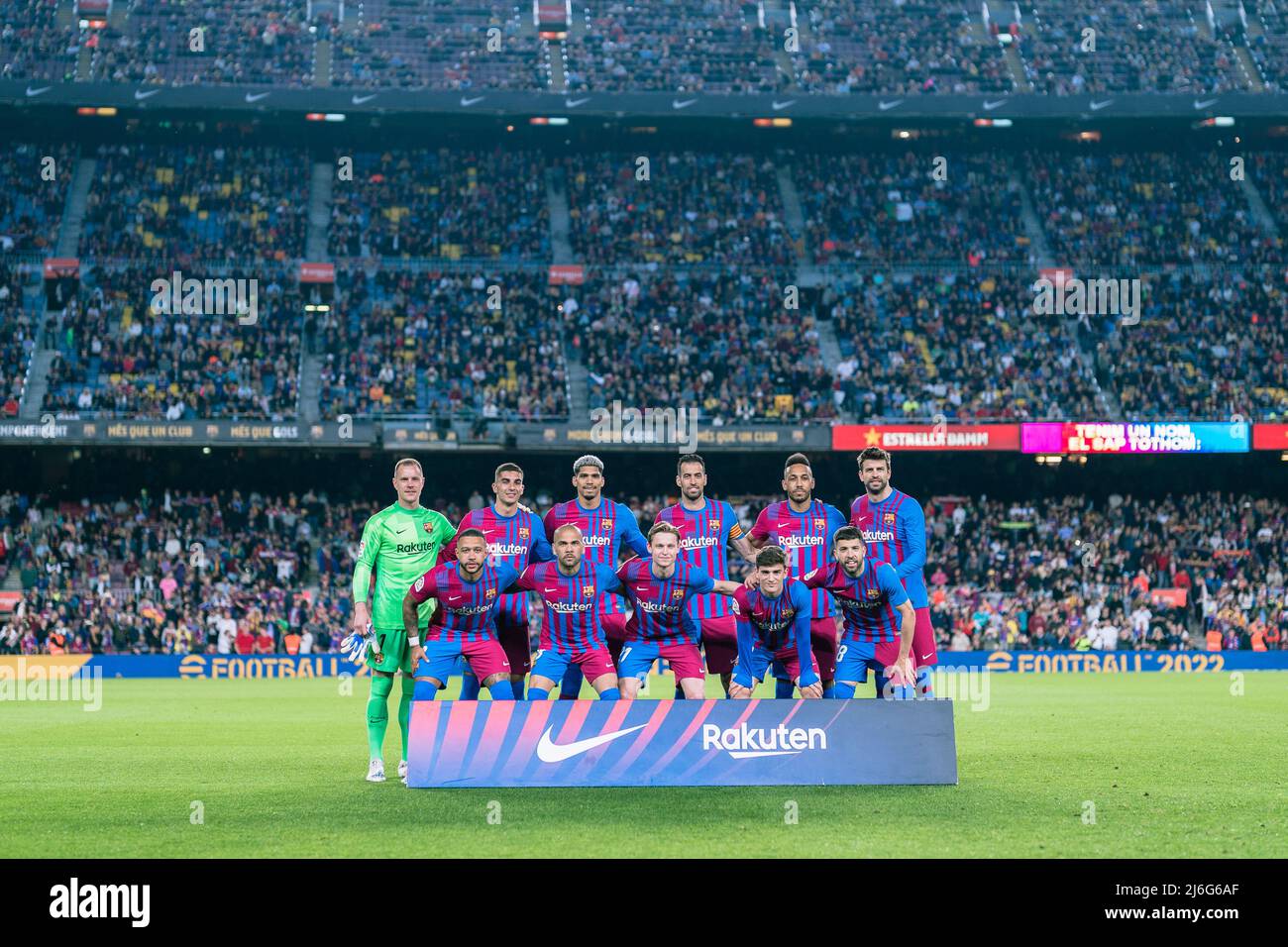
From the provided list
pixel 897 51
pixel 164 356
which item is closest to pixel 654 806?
pixel 164 356

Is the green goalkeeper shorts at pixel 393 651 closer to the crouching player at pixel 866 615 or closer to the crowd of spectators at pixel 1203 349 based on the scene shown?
the crouching player at pixel 866 615

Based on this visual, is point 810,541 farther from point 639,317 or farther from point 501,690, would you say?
point 639,317

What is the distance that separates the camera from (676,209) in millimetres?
47250

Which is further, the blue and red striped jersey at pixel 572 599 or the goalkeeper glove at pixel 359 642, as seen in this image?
the blue and red striped jersey at pixel 572 599

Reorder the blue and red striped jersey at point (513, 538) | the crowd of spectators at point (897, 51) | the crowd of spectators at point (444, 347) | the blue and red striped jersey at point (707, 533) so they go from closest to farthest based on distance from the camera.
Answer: the blue and red striped jersey at point (513, 538) < the blue and red striped jersey at point (707, 533) < the crowd of spectators at point (444, 347) < the crowd of spectators at point (897, 51)

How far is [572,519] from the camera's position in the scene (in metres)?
12.9

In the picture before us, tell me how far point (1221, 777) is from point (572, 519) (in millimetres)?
5650

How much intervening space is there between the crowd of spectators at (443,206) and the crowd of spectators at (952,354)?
31.5 feet

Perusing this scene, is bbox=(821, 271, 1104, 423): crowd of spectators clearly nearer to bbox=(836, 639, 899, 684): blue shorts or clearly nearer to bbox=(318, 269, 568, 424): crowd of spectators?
bbox=(318, 269, 568, 424): crowd of spectators

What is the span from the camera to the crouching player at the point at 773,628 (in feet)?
39.4

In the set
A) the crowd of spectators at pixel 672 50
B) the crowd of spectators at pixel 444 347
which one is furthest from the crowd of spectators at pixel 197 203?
the crowd of spectators at pixel 672 50

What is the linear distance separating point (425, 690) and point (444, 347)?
30403 millimetres

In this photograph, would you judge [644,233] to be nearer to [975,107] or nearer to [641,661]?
[975,107]
